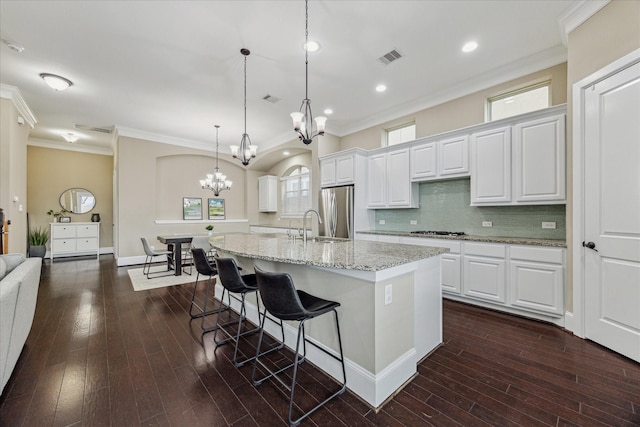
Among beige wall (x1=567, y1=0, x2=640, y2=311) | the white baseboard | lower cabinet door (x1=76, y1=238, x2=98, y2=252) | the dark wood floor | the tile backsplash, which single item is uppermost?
beige wall (x1=567, y1=0, x2=640, y2=311)

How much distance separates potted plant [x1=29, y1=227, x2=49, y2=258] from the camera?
638 centimetres

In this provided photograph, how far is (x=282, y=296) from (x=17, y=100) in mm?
6195

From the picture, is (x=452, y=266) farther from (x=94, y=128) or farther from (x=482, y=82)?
(x=94, y=128)

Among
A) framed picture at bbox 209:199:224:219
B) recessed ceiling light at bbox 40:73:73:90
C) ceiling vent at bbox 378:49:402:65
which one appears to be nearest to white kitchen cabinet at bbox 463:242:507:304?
ceiling vent at bbox 378:49:402:65

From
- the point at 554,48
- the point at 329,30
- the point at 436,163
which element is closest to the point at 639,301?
the point at 436,163

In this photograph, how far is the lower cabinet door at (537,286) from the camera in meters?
2.77

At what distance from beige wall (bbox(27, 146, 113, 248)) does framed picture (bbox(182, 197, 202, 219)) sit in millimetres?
2848

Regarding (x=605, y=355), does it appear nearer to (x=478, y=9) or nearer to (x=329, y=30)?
(x=478, y=9)

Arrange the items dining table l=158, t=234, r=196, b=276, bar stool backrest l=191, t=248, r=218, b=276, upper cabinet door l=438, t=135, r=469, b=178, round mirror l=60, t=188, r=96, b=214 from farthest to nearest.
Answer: round mirror l=60, t=188, r=96, b=214, dining table l=158, t=234, r=196, b=276, upper cabinet door l=438, t=135, r=469, b=178, bar stool backrest l=191, t=248, r=218, b=276

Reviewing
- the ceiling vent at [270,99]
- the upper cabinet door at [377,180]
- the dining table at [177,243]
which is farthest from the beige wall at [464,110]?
the dining table at [177,243]

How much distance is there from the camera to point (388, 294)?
5.84 feet

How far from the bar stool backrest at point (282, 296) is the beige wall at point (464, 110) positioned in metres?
3.89

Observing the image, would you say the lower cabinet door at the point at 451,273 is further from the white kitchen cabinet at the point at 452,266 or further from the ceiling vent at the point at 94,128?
the ceiling vent at the point at 94,128

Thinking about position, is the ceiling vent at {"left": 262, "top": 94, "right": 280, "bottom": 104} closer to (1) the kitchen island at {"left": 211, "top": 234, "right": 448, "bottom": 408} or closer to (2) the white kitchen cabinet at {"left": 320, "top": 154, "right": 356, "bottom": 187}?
(2) the white kitchen cabinet at {"left": 320, "top": 154, "right": 356, "bottom": 187}
